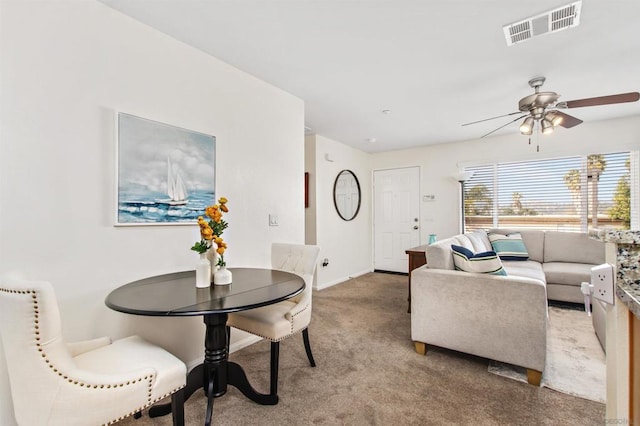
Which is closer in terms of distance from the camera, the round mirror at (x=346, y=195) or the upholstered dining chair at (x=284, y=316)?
the upholstered dining chair at (x=284, y=316)

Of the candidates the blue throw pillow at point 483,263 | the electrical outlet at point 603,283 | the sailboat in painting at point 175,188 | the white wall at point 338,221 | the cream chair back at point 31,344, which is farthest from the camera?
the white wall at point 338,221

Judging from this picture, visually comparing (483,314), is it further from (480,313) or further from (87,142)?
(87,142)

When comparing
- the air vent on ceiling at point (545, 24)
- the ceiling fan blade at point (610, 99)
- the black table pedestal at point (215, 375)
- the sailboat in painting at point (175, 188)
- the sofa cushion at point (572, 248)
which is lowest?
the black table pedestal at point (215, 375)

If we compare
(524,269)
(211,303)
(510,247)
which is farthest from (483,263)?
(510,247)

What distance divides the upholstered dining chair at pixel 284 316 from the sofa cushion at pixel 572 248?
3.66 metres

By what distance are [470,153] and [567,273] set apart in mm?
2331

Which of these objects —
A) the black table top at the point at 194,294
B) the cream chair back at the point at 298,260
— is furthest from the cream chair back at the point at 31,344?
the cream chair back at the point at 298,260

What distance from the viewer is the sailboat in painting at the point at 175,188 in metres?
2.01

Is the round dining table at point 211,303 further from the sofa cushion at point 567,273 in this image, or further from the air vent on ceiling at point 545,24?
the sofa cushion at point 567,273

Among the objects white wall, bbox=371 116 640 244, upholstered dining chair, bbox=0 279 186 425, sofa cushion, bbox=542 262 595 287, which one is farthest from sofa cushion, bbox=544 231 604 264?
upholstered dining chair, bbox=0 279 186 425

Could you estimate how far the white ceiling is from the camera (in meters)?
1.82

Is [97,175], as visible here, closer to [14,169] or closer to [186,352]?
[14,169]

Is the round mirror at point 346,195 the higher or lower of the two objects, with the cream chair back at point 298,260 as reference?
higher

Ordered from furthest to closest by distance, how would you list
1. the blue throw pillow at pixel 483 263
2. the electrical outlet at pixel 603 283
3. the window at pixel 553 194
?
the window at pixel 553 194
the blue throw pillow at pixel 483 263
the electrical outlet at pixel 603 283
